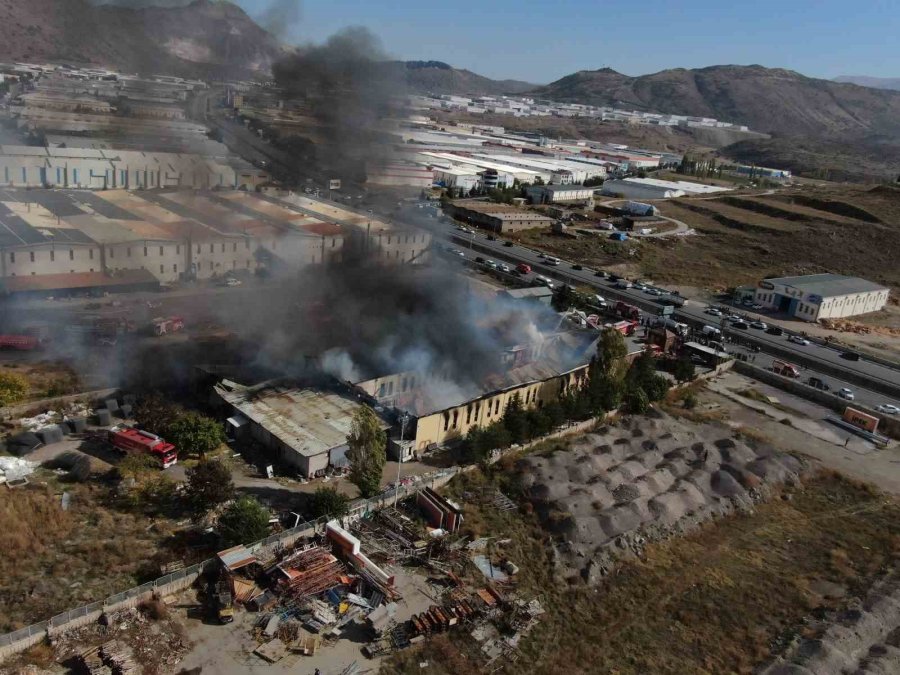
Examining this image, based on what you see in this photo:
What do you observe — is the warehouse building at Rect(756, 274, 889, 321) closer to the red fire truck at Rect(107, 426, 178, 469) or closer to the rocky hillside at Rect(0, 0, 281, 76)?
the rocky hillside at Rect(0, 0, 281, 76)

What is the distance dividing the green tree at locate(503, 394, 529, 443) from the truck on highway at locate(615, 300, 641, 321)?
12.4 metres

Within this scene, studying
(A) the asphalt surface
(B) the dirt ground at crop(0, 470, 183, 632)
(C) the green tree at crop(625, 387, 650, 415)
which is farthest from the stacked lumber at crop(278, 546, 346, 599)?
(A) the asphalt surface

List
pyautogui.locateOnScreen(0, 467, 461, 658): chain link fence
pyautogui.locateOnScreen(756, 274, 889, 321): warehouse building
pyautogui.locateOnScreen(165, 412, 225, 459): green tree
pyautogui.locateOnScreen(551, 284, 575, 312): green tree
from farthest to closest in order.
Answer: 1. pyautogui.locateOnScreen(756, 274, 889, 321): warehouse building
2. pyautogui.locateOnScreen(551, 284, 575, 312): green tree
3. pyautogui.locateOnScreen(165, 412, 225, 459): green tree
4. pyautogui.locateOnScreen(0, 467, 461, 658): chain link fence

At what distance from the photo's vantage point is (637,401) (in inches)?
683

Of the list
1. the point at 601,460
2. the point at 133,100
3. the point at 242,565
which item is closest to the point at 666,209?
the point at 133,100

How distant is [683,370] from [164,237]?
17849mm

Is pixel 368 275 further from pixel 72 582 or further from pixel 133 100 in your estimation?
pixel 133 100

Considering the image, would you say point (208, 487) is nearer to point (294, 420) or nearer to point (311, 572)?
point (311, 572)

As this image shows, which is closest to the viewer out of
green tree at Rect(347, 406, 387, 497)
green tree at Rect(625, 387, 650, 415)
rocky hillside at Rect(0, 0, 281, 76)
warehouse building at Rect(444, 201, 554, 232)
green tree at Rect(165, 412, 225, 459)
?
green tree at Rect(347, 406, 387, 497)

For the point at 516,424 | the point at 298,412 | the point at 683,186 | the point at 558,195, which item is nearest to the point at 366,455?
the point at 298,412

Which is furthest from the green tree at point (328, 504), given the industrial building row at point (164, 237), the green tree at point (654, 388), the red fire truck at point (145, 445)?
the industrial building row at point (164, 237)

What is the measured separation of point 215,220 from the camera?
25.5 m

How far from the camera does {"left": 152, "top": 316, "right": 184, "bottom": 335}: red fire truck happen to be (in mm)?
18831

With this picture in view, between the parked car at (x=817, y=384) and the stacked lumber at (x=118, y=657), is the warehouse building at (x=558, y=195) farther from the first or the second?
the stacked lumber at (x=118, y=657)
